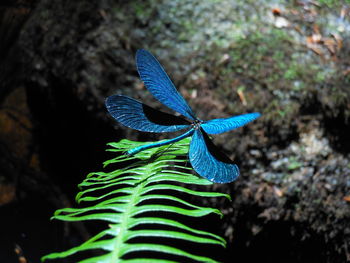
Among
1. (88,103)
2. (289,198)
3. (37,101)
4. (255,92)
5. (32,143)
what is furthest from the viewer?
(32,143)

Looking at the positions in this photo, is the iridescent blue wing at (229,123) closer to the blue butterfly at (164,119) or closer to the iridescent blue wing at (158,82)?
the blue butterfly at (164,119)

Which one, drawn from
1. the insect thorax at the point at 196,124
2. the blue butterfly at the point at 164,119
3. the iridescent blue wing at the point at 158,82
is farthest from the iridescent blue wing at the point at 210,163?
the iridescent blue wing at the point at 158,82

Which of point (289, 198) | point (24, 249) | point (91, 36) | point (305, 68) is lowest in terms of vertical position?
point (24, 249)

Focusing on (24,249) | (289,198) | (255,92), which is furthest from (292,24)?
(24,249)

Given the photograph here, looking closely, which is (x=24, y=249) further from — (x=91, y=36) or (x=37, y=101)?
(x=91, y=36)

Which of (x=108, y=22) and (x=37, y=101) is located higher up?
(x=108, y=22)

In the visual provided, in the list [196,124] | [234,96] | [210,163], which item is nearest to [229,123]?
[210,163]

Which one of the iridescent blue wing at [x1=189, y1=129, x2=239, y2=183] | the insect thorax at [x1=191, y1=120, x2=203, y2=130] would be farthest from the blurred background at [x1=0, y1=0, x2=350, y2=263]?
the iridescent blue wing at [x1=189, y1=129, x2=239, y2=183]
